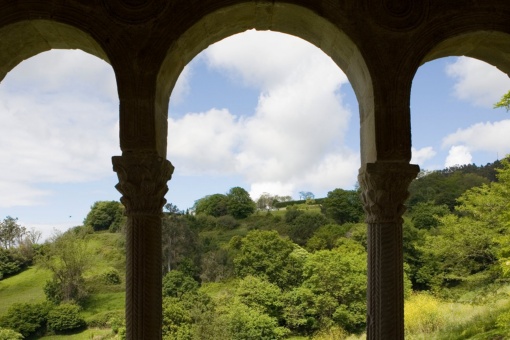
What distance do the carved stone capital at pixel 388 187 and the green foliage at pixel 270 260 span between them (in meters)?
30.2

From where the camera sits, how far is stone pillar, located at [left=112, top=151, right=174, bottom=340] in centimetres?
383

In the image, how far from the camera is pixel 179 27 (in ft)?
13.2

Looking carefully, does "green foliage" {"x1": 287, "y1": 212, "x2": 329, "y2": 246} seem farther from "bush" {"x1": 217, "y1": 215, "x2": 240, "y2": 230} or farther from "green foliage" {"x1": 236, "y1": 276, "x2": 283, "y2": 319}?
"green foliage" {"x1": 236, "y1": 276, "x2": 283, "y2": 319}

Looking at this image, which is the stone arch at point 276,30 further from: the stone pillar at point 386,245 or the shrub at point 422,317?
the shrub at point 422,317

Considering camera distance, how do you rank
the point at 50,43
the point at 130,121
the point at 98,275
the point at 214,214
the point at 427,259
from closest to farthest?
the point at 130,121
the point at 50,43
the point at 427,259
the point at 98,275
the point at 214,214

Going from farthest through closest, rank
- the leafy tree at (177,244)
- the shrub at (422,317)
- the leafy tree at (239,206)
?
the leafy tree at (239,206) < the leafy tree at (177,244) < the shrub at (422,317)

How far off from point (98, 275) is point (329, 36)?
31.6 m

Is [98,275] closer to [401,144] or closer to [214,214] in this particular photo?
[214,214]

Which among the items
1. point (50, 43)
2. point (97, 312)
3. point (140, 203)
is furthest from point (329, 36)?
point (97, 312)

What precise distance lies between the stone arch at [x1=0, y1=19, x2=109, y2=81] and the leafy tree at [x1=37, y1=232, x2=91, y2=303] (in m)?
29.6

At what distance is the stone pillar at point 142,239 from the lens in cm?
383

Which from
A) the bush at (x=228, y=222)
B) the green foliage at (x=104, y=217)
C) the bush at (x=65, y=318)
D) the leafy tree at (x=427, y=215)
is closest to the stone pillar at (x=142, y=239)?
the leafy tree at (x=427, y=215)

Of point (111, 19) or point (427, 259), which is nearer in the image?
point (111, 19)

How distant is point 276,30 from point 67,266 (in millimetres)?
32678
